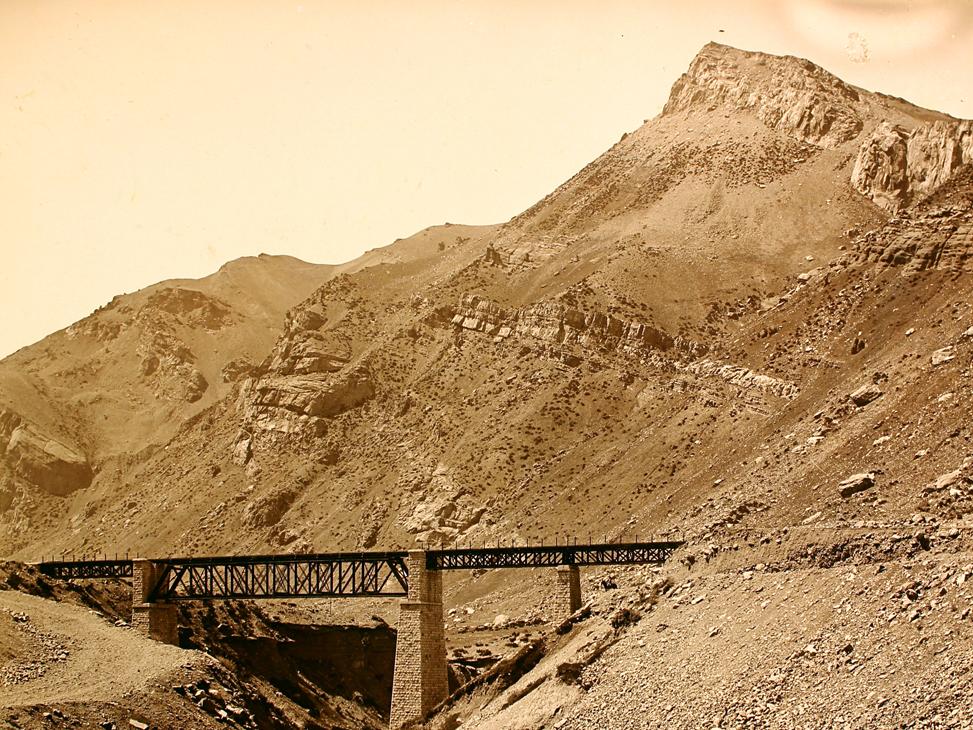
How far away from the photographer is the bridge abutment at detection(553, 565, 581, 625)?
8912 cm

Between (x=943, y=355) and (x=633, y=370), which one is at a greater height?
(x=633, y=370)

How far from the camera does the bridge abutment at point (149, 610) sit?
297ft

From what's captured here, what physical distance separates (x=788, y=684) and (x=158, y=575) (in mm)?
52696

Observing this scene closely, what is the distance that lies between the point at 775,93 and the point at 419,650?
115 m

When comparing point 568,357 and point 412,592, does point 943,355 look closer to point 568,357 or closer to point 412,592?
point 412,592

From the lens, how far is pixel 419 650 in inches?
3346

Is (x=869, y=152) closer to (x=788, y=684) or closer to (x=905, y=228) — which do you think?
(x=905, y=228)

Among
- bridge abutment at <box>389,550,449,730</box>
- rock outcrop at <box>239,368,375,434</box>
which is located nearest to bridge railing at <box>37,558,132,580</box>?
bridge abutment at <box>389,550,449,730</box>

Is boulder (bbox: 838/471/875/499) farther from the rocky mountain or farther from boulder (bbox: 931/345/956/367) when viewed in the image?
the rocky mountain

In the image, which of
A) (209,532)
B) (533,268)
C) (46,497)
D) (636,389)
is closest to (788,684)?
(636,389)

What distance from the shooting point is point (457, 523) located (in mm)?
128375

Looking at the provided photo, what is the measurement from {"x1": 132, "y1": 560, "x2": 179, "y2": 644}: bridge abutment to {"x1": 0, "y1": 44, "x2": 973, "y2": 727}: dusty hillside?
28.0m

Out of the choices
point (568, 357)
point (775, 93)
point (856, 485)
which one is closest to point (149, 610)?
point (856, 485)

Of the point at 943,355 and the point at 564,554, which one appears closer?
the point at 564,554
